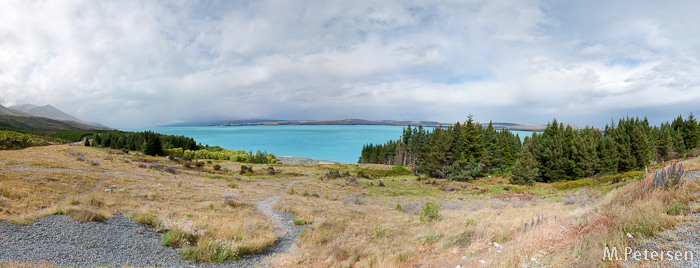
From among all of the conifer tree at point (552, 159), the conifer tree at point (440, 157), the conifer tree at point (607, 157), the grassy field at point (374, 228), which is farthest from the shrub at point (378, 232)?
the conifer tree at point (607, 157)

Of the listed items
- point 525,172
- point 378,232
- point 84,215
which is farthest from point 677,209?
point 525,172

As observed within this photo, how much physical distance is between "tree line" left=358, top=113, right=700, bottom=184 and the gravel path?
4309 cm

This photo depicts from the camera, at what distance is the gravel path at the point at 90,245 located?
6.50 meters

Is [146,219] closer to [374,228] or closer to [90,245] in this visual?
[90,245]

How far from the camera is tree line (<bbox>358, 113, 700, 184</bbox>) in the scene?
40.6 meters

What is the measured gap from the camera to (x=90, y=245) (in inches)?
289

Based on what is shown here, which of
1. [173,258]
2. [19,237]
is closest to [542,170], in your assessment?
[173,258]

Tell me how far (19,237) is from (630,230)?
14.9m

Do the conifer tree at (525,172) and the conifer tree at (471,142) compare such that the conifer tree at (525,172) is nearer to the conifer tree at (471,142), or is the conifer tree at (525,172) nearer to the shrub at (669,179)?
the conifer tree at (471,142)

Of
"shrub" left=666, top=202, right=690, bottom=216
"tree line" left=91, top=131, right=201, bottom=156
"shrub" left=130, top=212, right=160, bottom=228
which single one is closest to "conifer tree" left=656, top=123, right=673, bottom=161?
"shrub" left=666, top=202, right=690, bottom=216

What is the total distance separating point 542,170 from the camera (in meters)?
42.6

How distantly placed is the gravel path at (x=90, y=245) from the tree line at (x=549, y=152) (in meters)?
43.1

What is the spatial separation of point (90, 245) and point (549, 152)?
5252 centimetres

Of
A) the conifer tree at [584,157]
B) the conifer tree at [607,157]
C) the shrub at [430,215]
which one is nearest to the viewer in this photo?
the shrub at [430,215]
